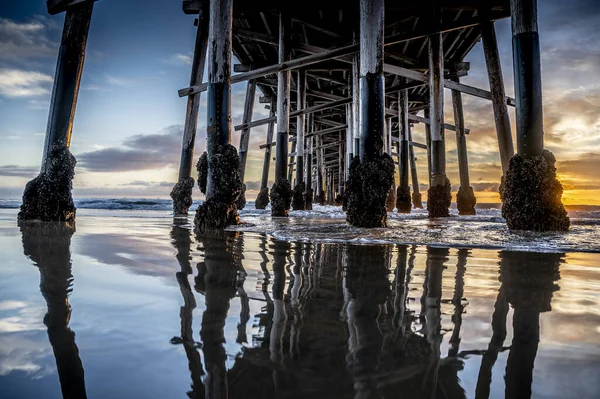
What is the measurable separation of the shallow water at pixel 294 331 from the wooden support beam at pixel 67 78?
386 centimetres

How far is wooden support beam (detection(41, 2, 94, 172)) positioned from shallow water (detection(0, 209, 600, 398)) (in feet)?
12.7

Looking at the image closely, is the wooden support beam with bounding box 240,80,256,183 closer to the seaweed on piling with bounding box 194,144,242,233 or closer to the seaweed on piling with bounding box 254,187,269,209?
the seaweed on piling with bounding box 254,187,269,209

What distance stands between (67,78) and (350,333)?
5828 millimetres

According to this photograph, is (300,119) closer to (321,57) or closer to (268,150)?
(268,150)

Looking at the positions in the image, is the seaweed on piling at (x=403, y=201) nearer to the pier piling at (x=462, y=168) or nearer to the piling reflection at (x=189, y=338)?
the pier piling at (x=462, y=168)

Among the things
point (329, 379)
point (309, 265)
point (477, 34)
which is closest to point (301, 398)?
point (329, 379)

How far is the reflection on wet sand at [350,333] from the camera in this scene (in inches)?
25.3

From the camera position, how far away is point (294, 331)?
92 centimetres

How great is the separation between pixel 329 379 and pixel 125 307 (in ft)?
2.54

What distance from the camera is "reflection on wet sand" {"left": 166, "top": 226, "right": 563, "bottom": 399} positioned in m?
0.64

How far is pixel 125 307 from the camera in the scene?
1109 mm

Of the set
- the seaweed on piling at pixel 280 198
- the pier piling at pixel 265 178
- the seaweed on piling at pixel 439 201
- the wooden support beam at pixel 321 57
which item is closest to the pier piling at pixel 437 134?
the seaweed on piling at pixel 439 201

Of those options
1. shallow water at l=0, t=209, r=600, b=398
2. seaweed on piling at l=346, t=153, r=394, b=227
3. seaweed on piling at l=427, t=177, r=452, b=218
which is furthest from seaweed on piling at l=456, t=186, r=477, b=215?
shallow water at l=0, t=209, r=600, b=398

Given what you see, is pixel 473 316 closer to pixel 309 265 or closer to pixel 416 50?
pixel 309 265
